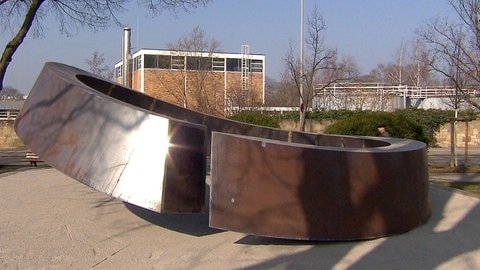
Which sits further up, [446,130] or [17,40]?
[17,40]

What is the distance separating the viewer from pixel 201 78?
4338cm

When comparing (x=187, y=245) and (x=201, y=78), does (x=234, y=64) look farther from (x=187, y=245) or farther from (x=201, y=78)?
(x=187, y=245)

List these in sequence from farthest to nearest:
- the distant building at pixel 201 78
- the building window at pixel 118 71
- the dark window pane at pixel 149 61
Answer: the building window at pixel 118 71
the dark window pane at pixel 149 61
the distant building at pixel 201 78

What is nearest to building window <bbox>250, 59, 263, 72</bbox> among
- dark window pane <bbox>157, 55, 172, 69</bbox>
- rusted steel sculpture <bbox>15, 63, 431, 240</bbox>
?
dark window pane <bbox>157, 55, 172, 69</bbox>

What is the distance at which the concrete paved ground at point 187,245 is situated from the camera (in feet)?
21.7

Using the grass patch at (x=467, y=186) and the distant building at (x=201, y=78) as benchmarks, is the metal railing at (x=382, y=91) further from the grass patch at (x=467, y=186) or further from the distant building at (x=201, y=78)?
the grass patch at (x=467, y=186)

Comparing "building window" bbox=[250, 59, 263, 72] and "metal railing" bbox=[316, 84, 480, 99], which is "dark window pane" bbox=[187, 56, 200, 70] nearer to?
"metal railing" bbox=[316, 84, 480, 99]

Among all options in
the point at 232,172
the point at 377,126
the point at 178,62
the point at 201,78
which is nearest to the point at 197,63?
the point at 178,62

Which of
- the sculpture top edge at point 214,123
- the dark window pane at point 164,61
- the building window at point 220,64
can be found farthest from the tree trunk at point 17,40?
the building window at point 220,64

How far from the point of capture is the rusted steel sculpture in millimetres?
6973

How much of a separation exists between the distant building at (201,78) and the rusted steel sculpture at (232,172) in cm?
2787

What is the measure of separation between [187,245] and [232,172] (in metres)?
1.26

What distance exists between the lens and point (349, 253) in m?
7.00

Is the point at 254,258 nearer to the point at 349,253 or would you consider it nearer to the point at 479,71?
the point at 349,253
